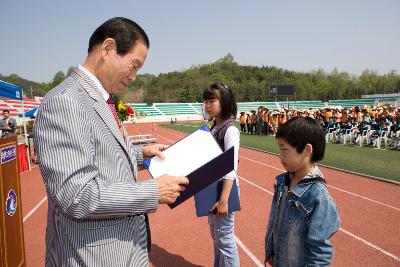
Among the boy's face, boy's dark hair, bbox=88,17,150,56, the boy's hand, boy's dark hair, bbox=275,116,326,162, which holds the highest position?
boy's dark hair, bbox=88,17,150,56

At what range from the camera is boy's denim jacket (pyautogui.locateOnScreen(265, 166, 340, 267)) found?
183 centimetres

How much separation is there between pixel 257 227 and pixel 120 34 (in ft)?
14.8

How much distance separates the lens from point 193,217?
596 cm

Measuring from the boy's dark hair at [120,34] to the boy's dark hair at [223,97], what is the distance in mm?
1445

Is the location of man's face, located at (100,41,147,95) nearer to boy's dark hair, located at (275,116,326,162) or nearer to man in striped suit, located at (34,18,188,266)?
man in striped suit, located at (34,18,188,266)

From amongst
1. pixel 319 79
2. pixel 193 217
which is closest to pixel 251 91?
pixel 319 79

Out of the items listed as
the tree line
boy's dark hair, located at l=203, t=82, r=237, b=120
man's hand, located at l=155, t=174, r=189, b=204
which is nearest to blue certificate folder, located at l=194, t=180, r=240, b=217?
boy's dark hair, located at l=203, t=82, r=237, b=120

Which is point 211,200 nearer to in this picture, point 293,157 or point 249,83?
point 293,157

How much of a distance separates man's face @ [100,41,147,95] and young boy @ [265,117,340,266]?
1.02 meters

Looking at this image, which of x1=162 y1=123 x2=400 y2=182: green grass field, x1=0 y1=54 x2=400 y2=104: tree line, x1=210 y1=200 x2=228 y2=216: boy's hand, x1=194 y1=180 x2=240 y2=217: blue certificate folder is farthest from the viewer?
x1=0 y1=54 x2=400 y2=104: tree line

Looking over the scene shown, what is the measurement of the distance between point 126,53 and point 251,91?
253ft

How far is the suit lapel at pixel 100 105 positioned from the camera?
55.6 inches

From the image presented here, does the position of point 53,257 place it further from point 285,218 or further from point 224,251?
point 224,251

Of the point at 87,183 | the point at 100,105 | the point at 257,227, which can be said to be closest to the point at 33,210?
the point at 257,227
